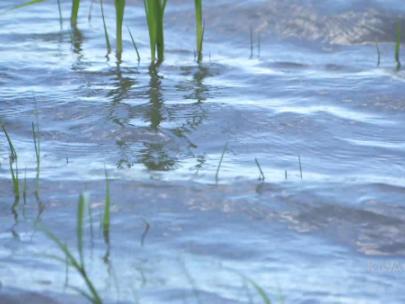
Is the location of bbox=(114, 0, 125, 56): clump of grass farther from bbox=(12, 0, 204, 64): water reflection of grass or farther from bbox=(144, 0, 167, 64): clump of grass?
bbox=(144, 0, 167, 64): clump of grass

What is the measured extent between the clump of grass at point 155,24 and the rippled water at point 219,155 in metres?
0.08

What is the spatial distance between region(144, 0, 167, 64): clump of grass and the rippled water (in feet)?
0.26

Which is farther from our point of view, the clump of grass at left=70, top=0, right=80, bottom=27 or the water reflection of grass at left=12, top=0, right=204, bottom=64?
the clump of grass at left=70, top=0, right=80, bottom=27

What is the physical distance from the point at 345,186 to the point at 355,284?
713mm

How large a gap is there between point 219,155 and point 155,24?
4.68 ft

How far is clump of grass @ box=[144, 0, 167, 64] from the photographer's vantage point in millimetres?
4738

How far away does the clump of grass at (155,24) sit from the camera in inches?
187

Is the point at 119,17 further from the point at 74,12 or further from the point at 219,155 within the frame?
the point at 219,155

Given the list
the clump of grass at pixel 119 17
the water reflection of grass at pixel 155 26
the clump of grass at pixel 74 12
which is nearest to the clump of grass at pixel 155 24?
the water reflection of grass at pixel 155 26

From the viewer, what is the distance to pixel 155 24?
4801 mm

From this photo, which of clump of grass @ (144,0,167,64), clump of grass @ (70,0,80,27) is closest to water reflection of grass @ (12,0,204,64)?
clump of grass @ (144,0,167,64)

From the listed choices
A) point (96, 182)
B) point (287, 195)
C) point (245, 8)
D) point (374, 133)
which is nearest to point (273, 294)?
point (287, 195)

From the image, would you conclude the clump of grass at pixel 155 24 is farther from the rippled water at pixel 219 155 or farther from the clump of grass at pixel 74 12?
the clump of grass at pixel 74 12

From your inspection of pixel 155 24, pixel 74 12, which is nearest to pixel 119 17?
pixel 155 24
